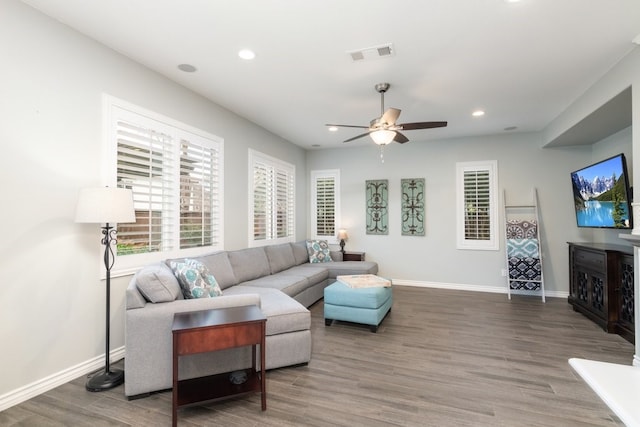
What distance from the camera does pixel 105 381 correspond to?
2.46m

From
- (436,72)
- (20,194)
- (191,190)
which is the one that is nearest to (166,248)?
(191,190)

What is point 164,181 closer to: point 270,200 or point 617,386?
point 270,200

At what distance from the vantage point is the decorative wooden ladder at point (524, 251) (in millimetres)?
5184

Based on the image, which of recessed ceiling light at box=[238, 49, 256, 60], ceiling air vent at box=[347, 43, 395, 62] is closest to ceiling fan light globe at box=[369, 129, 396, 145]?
ceiling air vent at box=[347, 43, 395, 62]

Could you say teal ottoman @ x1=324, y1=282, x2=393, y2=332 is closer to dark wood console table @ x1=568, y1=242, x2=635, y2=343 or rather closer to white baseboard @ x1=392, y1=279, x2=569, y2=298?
white baseboard @ x1=392, y1=279, x2=569, y2=298

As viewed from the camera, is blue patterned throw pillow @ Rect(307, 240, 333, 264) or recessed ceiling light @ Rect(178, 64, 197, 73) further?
blue patterned throw pillow @ Rect(307, 240, 333, 264)

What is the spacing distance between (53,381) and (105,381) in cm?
40

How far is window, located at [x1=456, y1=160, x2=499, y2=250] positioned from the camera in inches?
223

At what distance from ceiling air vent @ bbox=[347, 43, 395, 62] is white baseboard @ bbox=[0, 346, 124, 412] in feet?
11.8

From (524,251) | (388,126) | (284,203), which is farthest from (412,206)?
(388,126)

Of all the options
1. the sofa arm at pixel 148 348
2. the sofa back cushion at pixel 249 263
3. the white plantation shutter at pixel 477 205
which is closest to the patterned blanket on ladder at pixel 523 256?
the white plantation shutter at pixel 477 205

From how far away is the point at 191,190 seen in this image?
3.81 m

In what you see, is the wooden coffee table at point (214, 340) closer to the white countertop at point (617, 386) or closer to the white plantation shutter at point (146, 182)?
the white plantation shutter at point (146, 182)

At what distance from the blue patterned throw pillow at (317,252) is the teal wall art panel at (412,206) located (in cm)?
160
